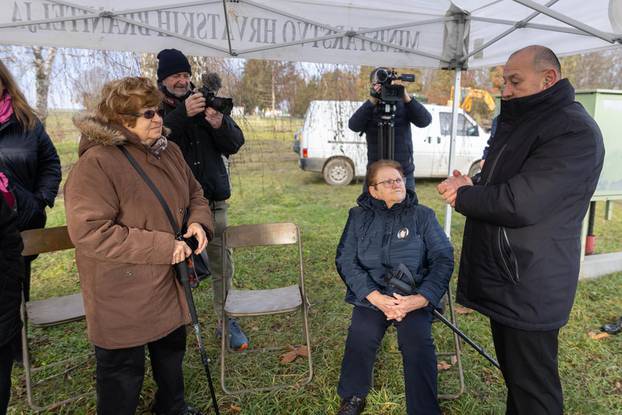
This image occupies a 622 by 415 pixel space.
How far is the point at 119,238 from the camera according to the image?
173 cm

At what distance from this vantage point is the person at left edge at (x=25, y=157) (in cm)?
246

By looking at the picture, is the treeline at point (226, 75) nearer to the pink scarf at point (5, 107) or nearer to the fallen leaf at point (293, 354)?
the pink scarf at point (5, 107)

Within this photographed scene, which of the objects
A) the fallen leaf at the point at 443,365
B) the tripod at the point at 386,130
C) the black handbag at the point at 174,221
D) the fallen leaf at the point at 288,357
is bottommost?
the fallen leaf at the point at 288,357

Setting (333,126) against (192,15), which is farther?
(333,126)

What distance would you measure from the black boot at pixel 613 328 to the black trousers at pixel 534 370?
195 cm

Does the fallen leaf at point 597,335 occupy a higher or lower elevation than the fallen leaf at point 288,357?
higher

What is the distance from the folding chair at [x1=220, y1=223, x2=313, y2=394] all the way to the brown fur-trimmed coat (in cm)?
71

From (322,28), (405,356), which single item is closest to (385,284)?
(405,356)

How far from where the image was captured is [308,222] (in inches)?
266

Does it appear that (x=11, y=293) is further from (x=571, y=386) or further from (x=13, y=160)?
(x=571, y=386)

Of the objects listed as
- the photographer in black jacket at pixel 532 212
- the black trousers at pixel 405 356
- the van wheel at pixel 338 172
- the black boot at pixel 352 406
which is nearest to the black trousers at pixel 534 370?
the photographer in black jacket at pixel 532 212

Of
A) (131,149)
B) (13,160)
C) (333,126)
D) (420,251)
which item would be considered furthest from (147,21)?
(333,126)

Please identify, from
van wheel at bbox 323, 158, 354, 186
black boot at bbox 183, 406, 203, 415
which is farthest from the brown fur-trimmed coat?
van wheel at bbox 323, 158, 354, 186

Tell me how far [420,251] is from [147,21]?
261 cm
